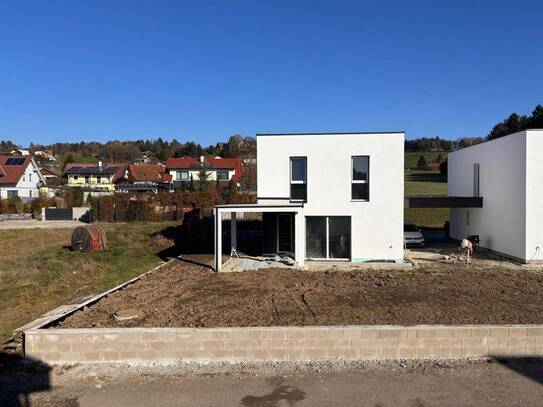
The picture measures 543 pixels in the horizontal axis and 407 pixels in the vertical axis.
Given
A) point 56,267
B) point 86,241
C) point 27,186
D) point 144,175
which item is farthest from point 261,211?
point 144,175

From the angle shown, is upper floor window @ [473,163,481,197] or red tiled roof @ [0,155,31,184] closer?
upper floor window @ [473,163,481,197]

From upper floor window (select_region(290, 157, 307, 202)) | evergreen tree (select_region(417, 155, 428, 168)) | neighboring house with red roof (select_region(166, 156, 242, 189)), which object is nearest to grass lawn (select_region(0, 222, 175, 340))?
upper floor window (select_region(290, 157, 307, 202))

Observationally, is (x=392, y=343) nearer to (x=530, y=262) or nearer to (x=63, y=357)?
(x=63, y=357)

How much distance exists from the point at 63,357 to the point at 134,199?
32.5 meters

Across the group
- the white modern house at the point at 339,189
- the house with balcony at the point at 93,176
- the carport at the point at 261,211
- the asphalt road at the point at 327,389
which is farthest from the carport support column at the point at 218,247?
the house with balcony at the point at 93,176

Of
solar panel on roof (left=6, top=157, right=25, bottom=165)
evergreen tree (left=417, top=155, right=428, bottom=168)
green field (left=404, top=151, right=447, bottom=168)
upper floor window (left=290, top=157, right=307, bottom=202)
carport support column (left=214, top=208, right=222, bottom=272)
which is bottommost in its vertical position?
carport support column (left=214, top=208, right=222, bottom=272)

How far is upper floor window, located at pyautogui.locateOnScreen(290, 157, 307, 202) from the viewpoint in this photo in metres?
18.1

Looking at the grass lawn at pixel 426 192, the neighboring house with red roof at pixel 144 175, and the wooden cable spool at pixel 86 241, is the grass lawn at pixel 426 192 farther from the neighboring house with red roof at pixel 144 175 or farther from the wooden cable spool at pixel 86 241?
the neighboring house with red roof at pixel 144 175

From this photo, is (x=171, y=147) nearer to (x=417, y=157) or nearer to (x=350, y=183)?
(x=417, y=157)

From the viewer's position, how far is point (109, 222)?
37.4m

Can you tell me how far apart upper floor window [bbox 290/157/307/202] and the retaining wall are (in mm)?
11001

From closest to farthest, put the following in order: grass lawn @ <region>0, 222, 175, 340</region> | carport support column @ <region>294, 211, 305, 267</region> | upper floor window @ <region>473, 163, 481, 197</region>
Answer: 1. grass lawn @ <region>0, 222, 175, 340</region>
2. carport support column @ <region>294, 211, 305, 267</region>
3. upper floor window @ <region>473, 163, 481, 197</region>

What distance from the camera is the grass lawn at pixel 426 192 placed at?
34.3 m

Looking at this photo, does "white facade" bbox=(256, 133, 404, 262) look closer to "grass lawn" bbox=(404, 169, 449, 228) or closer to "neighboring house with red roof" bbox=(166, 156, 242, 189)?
"grass lawn" bbox=(404, 169, 449, 228)
